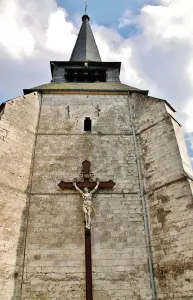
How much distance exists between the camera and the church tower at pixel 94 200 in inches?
236

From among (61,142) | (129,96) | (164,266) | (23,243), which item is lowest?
(164,266)

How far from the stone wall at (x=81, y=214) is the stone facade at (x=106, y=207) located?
0.07ft

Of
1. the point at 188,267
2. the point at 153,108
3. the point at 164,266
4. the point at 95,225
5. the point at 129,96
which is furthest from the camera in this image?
the point at 129,96

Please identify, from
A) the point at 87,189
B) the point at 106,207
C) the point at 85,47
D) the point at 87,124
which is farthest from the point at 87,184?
the point at 85,47

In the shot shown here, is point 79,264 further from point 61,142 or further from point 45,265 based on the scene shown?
point 61,142

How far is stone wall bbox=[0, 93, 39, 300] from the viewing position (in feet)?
19.7

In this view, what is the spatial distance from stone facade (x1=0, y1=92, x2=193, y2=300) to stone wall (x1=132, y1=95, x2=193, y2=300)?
0.07ft

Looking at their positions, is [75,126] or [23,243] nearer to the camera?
[23,243]

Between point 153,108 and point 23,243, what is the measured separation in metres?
5.13

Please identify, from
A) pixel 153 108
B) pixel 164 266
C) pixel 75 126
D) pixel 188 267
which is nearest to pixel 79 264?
pixel 164 266

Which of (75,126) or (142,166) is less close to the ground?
(75,126)

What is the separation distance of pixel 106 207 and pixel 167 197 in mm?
1492

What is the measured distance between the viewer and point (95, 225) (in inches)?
267

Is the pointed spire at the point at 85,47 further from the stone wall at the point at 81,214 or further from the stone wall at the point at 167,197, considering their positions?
the stone wall at the point at 167,197
